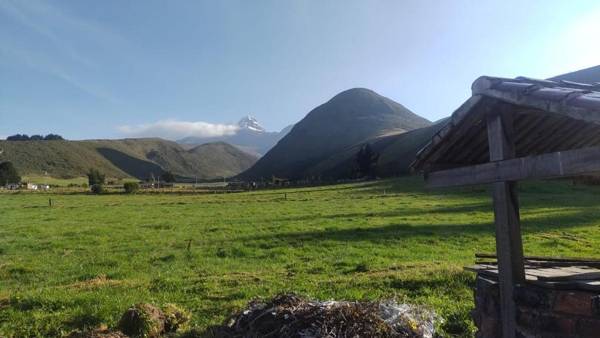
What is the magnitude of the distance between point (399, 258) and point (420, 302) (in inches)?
274

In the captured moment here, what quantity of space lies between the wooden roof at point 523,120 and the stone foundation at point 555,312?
2.00m

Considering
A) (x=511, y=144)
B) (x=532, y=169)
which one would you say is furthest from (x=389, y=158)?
(x=532, y=169)

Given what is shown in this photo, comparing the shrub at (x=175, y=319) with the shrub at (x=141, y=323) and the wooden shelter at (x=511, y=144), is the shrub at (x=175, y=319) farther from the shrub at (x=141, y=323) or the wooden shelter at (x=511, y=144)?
the wooden shelter at (x=511, y=144)

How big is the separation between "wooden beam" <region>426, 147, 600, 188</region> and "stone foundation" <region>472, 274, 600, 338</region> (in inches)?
54.7

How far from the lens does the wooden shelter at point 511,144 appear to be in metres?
4.93

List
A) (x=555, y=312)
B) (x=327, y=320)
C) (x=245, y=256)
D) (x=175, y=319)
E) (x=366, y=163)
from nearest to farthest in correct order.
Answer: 1. (x=555, y=312)
2. (x=327, y=320)
3. (x=175, y=319)
4. (x=245, y=256)
5. (x=366, y=163)

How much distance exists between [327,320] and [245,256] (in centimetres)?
1169

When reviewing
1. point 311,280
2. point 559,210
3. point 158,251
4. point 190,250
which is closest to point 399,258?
point 311,280

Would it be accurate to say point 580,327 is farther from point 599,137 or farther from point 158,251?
point 158,251

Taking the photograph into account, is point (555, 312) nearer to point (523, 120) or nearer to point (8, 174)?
point (523, 120)

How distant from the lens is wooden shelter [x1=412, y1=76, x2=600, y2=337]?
4930mm

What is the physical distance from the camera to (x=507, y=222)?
5852mm

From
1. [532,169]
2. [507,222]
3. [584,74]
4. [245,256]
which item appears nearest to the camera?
[532,169]

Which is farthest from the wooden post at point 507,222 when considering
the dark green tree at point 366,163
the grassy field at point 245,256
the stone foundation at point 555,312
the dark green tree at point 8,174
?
the dark green tree at point 8,174
